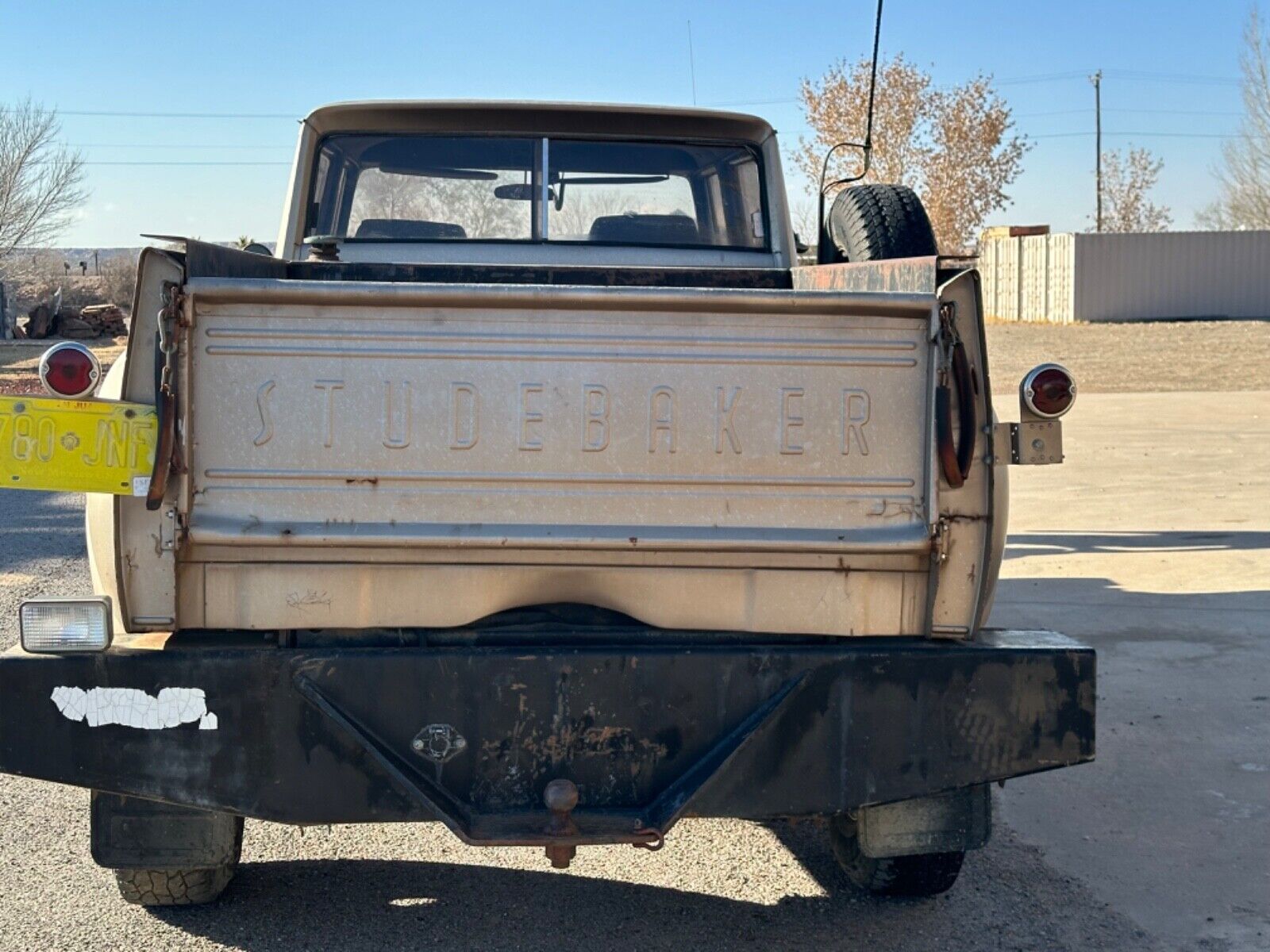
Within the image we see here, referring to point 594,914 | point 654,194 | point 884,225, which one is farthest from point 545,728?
point 654,194

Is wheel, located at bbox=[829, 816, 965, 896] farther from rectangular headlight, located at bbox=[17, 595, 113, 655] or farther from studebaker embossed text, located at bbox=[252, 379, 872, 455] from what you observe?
rectangular headlight, located at bbox=[17, 595, 113, 655]

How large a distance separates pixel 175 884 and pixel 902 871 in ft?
6.27

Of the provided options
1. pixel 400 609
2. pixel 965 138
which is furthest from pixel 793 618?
pixel 965 138

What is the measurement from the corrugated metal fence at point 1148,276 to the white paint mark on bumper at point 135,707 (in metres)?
35.8

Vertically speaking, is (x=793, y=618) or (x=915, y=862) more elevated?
(x=793, y=618)

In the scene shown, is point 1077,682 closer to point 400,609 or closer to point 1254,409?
point 400,609

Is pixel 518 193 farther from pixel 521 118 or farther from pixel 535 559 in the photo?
pixel 535 559

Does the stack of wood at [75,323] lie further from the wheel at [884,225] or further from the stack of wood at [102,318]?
the wheel at [884,225]

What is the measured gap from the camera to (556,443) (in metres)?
3.15

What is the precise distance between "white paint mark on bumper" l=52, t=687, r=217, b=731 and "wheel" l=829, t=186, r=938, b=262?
2.84 meters

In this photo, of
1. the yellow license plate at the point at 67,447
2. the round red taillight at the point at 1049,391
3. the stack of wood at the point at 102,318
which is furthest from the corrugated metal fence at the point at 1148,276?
the yellow license plate at the point at 67,447

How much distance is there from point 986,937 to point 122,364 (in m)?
2.56

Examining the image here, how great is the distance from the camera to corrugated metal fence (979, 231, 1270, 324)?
121ft

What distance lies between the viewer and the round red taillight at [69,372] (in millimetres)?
3020
